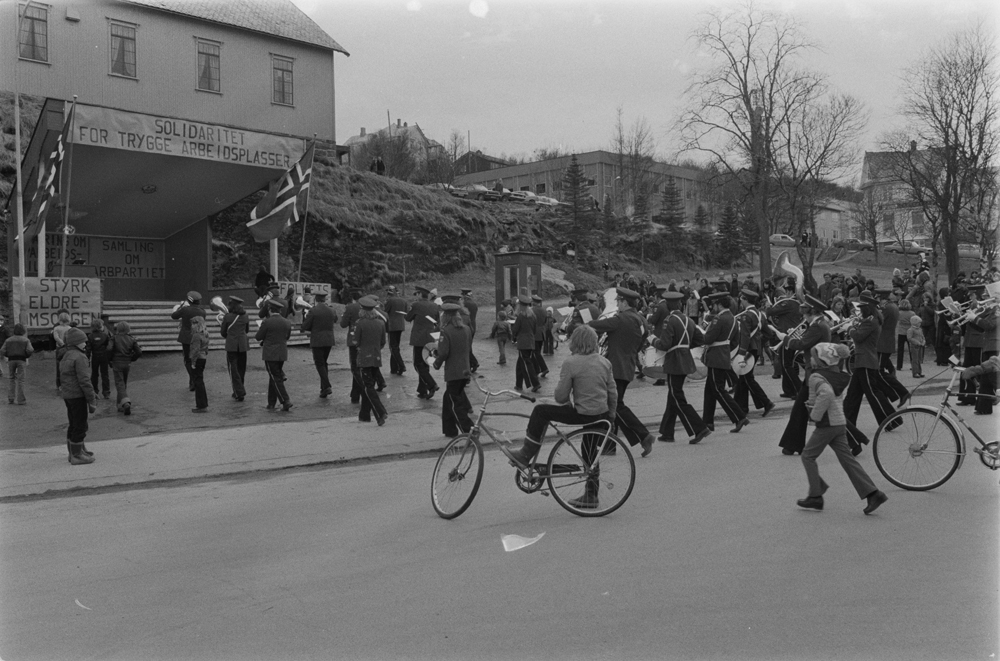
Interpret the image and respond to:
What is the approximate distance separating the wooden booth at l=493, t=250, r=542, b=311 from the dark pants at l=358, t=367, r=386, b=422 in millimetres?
13345

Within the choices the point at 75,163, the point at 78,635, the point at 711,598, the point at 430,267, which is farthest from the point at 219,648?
the point at 430,267

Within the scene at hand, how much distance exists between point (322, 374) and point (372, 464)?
15.4 feet

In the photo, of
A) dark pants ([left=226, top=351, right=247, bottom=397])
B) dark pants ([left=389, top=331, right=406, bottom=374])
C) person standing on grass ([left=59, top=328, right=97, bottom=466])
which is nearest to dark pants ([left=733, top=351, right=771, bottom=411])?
dark pants ([left=389, top=331, right=406, bottom=374])

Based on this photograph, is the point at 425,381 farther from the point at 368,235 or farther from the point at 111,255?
the point at 368,235

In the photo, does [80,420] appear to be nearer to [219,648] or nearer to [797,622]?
[219,648]

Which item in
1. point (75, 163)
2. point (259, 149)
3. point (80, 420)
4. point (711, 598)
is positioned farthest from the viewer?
point (259, 149)

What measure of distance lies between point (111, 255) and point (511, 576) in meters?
21.8

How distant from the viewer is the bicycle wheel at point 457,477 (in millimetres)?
6789

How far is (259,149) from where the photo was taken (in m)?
19.8

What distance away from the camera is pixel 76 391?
982 centimetres

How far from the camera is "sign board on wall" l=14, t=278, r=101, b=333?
1717cm

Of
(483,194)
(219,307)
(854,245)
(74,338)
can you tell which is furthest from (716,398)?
(854,245)

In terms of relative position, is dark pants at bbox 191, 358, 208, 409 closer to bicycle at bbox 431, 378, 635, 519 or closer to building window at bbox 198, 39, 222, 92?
bicycle at bbox 431, 378, 635, 519

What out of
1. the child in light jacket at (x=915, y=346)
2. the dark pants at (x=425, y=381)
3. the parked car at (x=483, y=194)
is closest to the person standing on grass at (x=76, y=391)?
the dark pants at (x=425, y=381)
